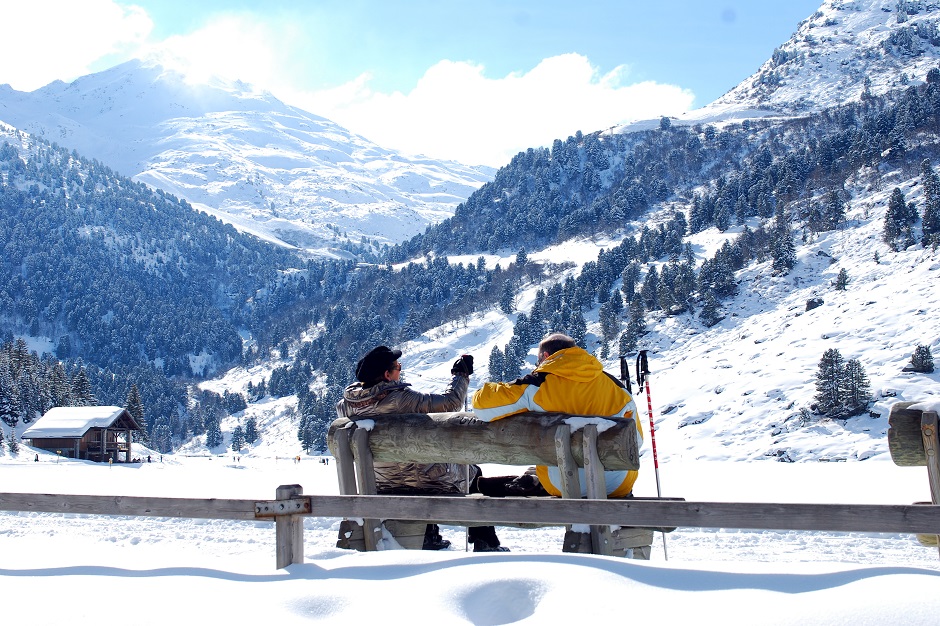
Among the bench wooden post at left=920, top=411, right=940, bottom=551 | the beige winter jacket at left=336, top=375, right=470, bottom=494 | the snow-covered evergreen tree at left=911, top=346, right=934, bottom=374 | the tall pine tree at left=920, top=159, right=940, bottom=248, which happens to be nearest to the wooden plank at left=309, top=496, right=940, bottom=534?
the bench wooden post at left=920, top=411, right=940, bottom=551

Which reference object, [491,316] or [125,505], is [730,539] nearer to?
[125,505]

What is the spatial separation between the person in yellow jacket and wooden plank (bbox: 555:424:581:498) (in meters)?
0.13

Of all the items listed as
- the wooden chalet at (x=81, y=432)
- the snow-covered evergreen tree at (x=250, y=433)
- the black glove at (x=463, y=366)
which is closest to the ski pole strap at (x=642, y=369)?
the black glove at (x=463, y=366)

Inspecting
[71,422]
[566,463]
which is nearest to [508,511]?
[566,463]

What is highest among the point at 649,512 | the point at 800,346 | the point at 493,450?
the point at 800,346

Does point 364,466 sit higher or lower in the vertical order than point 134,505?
higher

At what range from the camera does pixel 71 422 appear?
5984cm

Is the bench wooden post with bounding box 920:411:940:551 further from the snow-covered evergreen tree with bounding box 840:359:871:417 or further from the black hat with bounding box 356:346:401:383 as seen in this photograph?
the snow-covered evergreen tree with bounding box 840:359:871:417

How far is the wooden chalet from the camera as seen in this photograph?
59125 mm

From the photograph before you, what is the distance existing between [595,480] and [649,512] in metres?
0.87

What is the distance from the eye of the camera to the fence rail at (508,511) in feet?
13.5

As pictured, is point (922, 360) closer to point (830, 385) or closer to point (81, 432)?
point (830, 385)

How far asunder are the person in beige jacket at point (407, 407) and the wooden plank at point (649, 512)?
4.53ft

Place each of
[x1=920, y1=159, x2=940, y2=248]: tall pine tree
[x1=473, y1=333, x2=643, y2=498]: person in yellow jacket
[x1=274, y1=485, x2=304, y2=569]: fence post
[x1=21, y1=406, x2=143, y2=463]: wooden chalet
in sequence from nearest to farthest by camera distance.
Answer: [x1=274, y1=485, x2=304, y2=569]: fence post < [x1=473, y1=333, x2=643, y2=498]: person in yellow jacket < [x1=21, y1=406, x2=143, y2=463]: wooden chalet < [x1=920, y1=159, x2=940, y2=248]: tall pine tree
